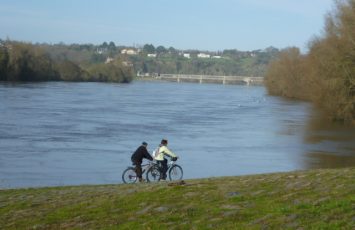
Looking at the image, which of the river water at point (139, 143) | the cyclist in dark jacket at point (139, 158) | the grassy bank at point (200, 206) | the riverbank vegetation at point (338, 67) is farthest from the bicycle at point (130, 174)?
the riverbank vegetation at point (338, 67)

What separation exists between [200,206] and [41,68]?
13301cm

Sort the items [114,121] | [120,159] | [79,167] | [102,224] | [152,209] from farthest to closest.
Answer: [114,121], [120,159], [79,167], [152,209], [102,224]

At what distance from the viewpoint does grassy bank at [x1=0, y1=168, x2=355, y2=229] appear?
8.71 m

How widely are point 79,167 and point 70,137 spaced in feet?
40.1

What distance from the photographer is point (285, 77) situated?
112 metres

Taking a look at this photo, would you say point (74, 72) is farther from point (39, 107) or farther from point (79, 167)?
point (79, 167)

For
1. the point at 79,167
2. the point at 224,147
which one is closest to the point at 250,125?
the point at 224,147

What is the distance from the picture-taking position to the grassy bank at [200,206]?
343 inches

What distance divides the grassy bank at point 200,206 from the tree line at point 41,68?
113m

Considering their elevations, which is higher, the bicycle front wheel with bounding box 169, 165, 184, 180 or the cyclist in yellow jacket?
the cyclist in yellow jacket

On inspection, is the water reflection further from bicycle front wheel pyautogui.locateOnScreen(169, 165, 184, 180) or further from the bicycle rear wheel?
the bicycle rear wheel

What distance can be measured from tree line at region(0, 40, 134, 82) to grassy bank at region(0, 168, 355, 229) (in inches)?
4438

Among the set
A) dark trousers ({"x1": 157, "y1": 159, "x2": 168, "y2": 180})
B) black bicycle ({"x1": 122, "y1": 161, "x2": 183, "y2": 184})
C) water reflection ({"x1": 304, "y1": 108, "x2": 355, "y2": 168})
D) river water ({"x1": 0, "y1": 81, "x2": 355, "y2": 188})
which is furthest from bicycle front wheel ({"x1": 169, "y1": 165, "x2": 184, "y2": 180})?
water reflection ({"x1": 304, "y1": 108, "x2": 355, "y2": 168})

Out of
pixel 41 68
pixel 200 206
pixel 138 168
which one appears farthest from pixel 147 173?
pixel 41 68
